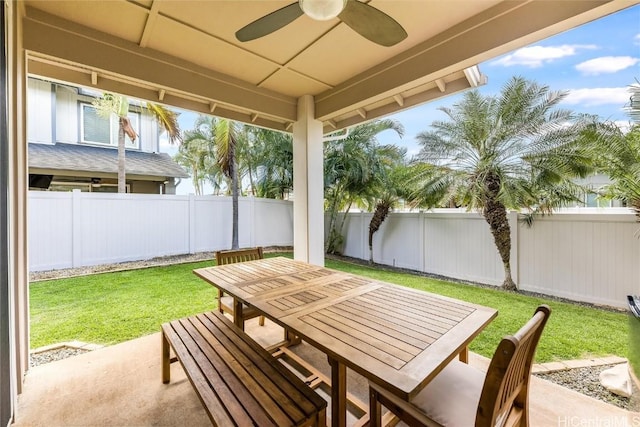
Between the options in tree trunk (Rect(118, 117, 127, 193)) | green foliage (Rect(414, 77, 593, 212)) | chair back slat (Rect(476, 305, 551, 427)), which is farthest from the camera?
tree trunk (Rect(118, 117, 127, 193))

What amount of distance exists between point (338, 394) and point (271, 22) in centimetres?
241

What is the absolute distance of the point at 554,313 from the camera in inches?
151

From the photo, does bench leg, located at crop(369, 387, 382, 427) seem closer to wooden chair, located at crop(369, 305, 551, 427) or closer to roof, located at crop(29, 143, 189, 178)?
wooden chair, located at crop(369, 305, 551, 427)

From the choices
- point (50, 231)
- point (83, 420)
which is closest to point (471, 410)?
point (83, 420)

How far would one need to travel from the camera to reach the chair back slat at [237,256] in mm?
3169

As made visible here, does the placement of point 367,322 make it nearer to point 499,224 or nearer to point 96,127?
point 499,224

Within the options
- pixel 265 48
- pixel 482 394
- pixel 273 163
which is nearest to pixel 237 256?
pixel 265 48

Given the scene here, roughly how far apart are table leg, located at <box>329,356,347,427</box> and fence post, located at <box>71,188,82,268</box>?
6.92m

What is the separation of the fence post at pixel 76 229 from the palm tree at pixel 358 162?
590cm

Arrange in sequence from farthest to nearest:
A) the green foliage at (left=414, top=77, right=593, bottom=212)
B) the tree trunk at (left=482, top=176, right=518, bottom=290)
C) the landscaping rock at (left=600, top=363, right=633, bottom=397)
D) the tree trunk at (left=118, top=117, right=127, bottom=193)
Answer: the tree trunk at (left=118, top=117, right=127, bottom=193) < the tree trunk at (left=482, top=176, right=518, bottom=290) < the green foliage at (left=414, top=77, right=593, bottom=212) < the landscaping rock at (left=600, top=363, right=633, bottom=397)

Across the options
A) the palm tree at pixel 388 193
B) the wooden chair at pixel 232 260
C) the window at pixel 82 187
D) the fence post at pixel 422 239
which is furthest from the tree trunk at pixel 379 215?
the window at pixel 82 187

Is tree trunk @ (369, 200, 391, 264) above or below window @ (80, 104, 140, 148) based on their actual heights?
below

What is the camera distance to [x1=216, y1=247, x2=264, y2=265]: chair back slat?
317 centimetres

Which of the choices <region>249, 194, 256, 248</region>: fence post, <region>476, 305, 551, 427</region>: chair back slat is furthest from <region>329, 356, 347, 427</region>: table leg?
<region>249, 194, 256, 248</region>: fence post
